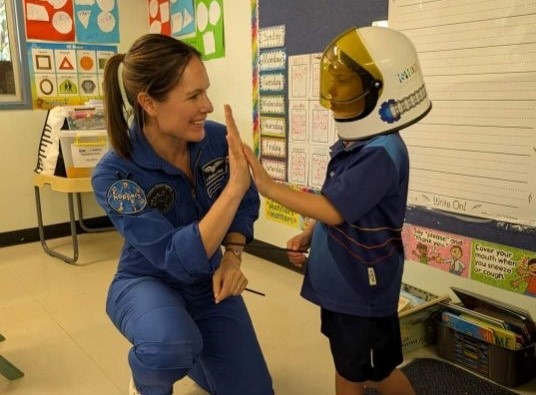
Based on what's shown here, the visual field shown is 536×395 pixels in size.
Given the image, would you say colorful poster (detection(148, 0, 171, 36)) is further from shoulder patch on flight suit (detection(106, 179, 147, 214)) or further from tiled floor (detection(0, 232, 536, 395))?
shoulder patch on flight suit (detection(106, 179, 147, 214))

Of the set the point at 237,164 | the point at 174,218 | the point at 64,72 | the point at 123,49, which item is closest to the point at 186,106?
the point at 237,164

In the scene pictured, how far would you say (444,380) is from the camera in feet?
5.63

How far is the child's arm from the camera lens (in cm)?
113

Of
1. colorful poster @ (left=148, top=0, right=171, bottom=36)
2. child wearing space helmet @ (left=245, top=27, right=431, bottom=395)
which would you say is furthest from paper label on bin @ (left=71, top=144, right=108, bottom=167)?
child wearing space helmet @ (left=245, top=27, right=431, bottom=395)

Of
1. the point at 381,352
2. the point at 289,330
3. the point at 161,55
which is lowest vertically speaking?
the point at 289,330

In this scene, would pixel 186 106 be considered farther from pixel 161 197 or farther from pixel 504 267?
pixel 504 267

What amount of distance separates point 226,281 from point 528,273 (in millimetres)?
1086

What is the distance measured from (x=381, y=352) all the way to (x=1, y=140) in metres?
2.94

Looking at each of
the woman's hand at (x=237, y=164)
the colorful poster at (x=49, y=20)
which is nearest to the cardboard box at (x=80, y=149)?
the colorful poster at (x=49, y=20)

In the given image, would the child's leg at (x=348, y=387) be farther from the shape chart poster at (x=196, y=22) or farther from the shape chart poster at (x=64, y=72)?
the shape chart poster at (x=64, y=72)

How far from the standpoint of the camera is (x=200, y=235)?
1205mm

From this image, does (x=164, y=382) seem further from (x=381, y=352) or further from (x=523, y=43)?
(x=523, y=43)

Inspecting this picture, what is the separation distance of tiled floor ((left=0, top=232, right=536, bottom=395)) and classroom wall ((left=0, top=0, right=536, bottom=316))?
15.4 inches

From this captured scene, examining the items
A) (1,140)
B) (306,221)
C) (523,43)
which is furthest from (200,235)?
(1,140)
